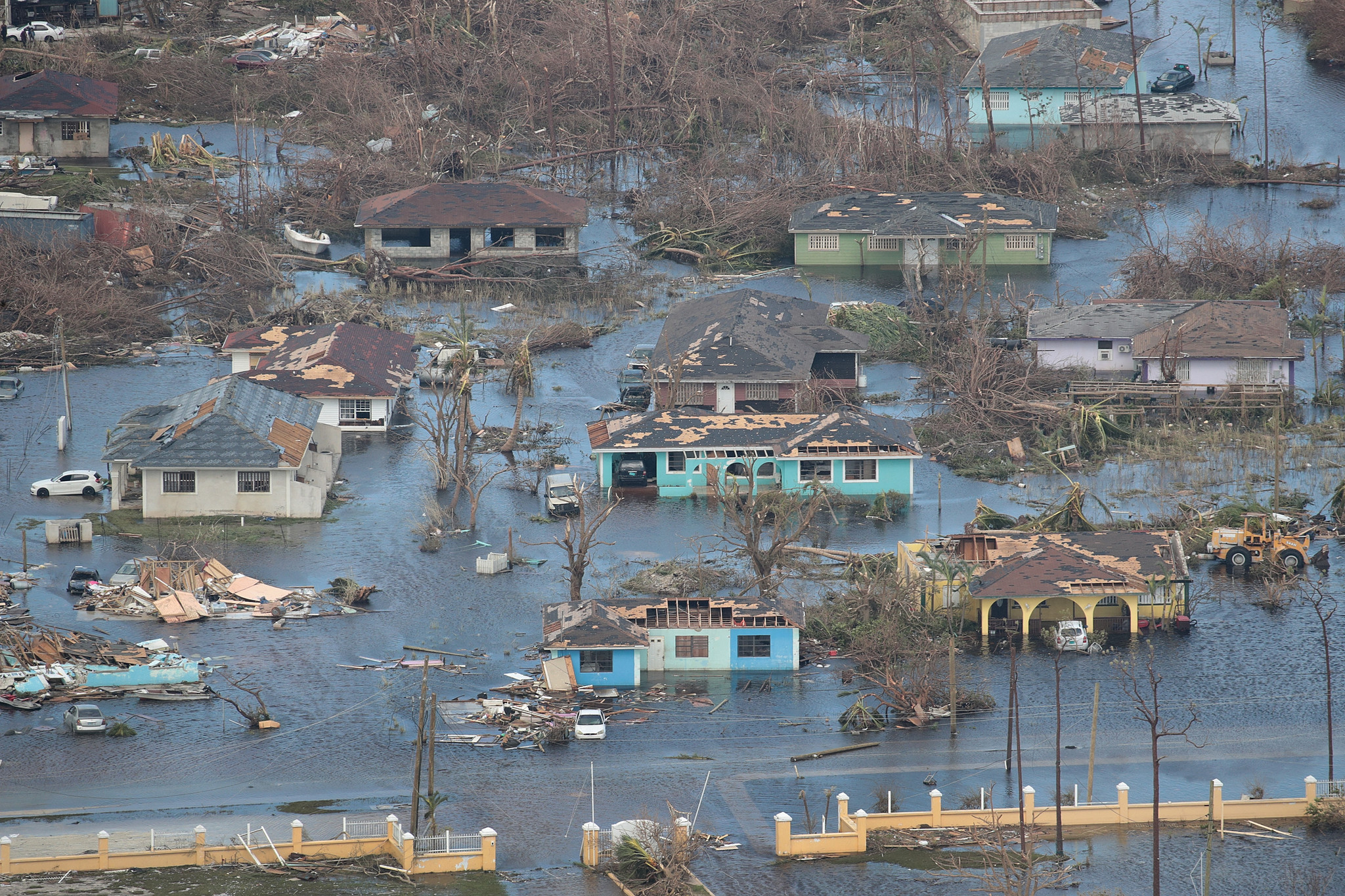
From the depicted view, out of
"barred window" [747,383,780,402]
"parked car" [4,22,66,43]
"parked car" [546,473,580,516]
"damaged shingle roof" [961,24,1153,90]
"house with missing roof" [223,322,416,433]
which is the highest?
"parked car" [4,22,66,43]

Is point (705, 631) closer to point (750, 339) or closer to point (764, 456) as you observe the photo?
point (764, 456)

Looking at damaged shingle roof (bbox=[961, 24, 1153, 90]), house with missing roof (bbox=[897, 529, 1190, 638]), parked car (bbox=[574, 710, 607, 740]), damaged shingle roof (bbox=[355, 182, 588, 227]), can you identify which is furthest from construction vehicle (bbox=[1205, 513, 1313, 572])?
damaged shingle roof (bbox=[961, 24, 1153, 90])

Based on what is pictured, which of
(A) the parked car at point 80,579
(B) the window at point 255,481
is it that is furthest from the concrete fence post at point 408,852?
(B) the window at point 255,481

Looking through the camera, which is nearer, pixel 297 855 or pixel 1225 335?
pixel 297 855

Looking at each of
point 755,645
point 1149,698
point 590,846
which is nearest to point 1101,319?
point 1149,698

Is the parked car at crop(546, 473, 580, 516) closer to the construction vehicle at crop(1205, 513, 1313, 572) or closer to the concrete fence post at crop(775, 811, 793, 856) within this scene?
the construction vehicle at crop(1205, 513, 1313, 572)

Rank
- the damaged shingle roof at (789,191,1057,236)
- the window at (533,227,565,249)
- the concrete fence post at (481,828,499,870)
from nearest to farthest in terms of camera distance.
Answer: the concrete fence post at (481,828,499,870) → the damaged shingle roof at (789,191,1057,236) → the window at (533,227,565,249)
